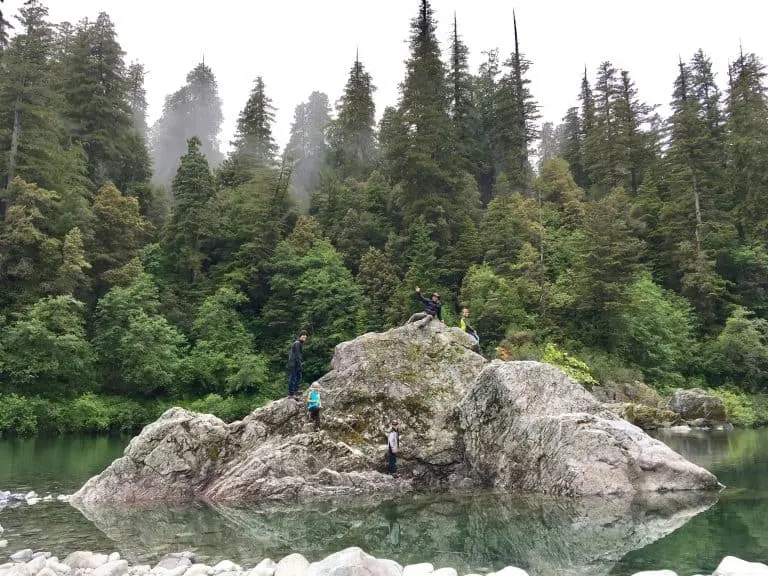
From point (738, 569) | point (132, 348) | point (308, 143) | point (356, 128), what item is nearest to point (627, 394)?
point (738, 569)

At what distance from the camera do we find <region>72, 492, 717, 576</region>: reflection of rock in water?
11.7 m

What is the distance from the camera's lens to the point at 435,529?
14.1 metres

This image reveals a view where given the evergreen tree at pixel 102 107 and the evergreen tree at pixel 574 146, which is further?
the evergreen tree at pixel 574 146

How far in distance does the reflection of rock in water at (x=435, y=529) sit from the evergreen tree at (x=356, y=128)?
56.6 meters

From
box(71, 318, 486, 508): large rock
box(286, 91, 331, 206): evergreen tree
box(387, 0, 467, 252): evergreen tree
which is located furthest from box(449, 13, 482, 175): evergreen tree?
box(71, 318, 486, 508): large rock

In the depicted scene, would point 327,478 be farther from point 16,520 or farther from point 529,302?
point 529,302

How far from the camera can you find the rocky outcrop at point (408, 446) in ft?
56.4

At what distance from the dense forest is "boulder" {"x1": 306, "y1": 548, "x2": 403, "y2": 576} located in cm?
3237

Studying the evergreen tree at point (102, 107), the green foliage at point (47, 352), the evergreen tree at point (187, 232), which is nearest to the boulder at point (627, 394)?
the evergreen tree at point (187, 232)

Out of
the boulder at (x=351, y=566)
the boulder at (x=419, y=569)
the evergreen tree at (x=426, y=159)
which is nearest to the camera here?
the boulder at (x=351, y=566)

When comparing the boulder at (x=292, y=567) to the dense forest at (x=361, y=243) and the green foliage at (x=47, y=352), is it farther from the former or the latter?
the green foliage at (x=47, y=352)

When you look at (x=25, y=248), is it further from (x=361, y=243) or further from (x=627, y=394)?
(x=627, y=394)

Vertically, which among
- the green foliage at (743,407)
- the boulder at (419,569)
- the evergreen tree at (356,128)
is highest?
the evergreen tree at (356,128)

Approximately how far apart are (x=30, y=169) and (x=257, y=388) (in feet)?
83.9
